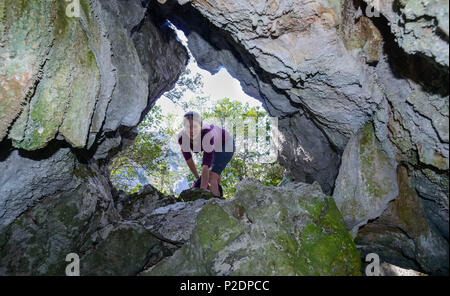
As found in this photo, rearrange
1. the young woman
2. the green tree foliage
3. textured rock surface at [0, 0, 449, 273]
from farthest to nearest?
the green tree foliage → the young woman → textured rock surface at [0, 0, 449, 273]

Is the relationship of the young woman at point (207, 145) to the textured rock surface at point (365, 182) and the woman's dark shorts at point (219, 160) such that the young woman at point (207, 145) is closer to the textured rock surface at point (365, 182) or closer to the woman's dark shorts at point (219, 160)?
the woman's dark shorts at point (219, 160)

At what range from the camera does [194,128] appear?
854cm

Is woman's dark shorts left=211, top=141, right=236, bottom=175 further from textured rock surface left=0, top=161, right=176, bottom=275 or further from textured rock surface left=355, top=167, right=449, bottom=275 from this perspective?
textured rock surface left=355, top=167, right=449, bottom=275

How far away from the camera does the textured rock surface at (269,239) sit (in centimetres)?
368

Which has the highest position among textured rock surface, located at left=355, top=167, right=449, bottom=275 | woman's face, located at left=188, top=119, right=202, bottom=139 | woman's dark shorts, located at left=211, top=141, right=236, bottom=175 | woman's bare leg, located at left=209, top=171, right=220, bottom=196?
woman's face, located at left=188, top=119, right=202, bottom=139

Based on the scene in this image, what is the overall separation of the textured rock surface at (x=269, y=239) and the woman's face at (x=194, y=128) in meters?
4.35

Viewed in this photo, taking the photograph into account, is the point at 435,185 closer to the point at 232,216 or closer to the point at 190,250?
the point at 232,216

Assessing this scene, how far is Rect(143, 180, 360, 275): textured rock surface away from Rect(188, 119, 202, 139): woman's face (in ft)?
14.3

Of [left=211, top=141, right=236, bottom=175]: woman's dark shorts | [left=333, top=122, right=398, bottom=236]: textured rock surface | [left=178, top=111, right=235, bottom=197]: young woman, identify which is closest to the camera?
[left=333, top=122, right=398, bottom=236]: textured rock surface

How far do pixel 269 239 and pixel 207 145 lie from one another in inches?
206

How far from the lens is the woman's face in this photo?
841 centimetres

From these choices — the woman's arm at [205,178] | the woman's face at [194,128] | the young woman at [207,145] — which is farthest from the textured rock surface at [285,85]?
the woman's arm at [205,178]

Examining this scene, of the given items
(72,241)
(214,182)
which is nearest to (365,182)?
(214,182)

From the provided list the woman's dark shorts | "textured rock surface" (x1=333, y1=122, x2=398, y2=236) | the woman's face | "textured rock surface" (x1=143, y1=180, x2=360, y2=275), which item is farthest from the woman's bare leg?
"textured rock surface" (x1=333, y1=122, x2=398, y2=236)
